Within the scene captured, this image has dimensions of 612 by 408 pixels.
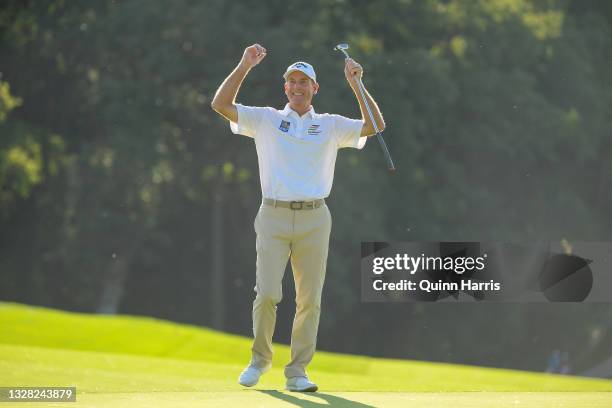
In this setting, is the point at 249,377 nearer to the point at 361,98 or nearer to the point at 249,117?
the point at 249,117

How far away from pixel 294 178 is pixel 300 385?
1124 millimetres

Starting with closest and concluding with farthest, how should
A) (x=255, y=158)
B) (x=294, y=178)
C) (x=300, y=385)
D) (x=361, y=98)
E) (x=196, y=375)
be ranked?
(x=294, y=178) < (x=300, y=385) < (x=361, y=98) < (x=196, y=375) < (x=255, y=158)

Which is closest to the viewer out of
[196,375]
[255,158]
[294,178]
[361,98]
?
[294,178]

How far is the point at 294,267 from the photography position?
7.29m

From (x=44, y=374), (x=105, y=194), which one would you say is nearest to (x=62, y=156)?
(x=105, y=194)

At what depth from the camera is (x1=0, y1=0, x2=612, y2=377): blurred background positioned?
2783cm

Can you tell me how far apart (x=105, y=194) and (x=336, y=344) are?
6.16m

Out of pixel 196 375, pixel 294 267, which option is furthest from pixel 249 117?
pixel 196 375

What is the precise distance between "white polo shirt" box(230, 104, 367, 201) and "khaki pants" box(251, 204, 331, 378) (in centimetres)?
13

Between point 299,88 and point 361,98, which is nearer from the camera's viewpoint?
point 299,88

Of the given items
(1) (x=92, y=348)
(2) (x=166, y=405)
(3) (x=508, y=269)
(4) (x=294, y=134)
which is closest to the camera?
(2) (x=166, y=405)

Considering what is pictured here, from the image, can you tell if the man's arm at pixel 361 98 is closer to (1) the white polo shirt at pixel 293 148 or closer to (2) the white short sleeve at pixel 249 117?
(1) the white polo shirt at pixel 293 148

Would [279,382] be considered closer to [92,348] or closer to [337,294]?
[92,348]

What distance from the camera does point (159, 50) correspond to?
27922 millimetres
